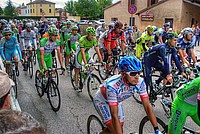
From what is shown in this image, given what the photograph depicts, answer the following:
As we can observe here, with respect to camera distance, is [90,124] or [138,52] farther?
[138,52]

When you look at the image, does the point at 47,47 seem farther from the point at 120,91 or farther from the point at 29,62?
the point at 120,91

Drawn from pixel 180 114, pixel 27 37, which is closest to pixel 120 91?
pixel 180 114

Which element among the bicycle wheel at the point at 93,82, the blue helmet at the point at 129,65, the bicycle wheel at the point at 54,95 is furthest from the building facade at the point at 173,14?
the blue helmet at the point at 129,65

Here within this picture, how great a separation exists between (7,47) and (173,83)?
17.5ft

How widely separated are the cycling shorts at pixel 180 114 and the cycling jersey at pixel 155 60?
2.26 metres

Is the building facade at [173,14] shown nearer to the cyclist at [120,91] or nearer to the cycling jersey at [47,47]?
the cycling jersey at [47,47]

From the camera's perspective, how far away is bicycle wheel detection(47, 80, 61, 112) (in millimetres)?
5777

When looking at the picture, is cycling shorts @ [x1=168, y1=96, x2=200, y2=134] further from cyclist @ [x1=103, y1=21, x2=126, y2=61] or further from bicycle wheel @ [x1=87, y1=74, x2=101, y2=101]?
cyclist @ [x1=103, y1=21, x2=126, y2=61]

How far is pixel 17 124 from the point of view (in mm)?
1050

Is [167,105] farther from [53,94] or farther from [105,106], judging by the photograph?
[53,94]

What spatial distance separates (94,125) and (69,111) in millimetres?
2103

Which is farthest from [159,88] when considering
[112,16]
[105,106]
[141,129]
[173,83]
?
[112,16]

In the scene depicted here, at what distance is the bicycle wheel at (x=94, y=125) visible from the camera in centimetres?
370

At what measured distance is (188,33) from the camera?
6.73 m
